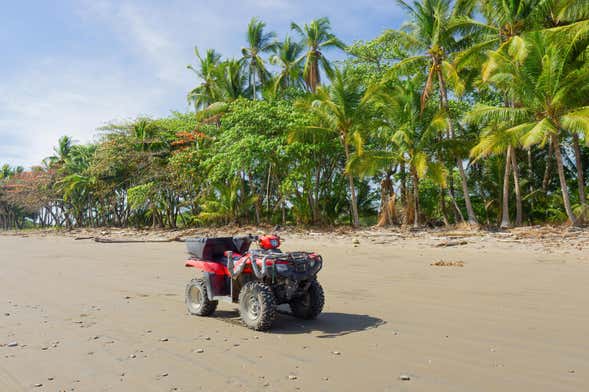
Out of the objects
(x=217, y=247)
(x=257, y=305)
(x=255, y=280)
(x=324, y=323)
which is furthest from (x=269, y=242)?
(x=324, y=323)

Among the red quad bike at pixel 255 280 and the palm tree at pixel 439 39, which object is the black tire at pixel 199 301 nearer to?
the red quad bike at pixel 255 280

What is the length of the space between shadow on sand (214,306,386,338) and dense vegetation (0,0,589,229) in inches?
483

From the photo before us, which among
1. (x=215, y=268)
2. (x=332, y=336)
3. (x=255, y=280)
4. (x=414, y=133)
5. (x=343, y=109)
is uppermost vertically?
(x=343, y=109)

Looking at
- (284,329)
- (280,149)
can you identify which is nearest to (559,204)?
(280,149)

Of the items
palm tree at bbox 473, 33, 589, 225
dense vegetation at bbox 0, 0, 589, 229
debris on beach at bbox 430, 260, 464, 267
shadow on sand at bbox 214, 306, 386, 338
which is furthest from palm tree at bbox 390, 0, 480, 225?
shadow on sand at bbox 214, 306, 386, 338

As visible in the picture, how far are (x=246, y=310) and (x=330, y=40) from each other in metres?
26.0

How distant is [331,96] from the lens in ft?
74.7

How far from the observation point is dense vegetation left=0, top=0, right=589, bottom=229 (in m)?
17.2

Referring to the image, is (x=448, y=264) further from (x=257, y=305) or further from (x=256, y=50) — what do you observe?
(x=256, y=50)

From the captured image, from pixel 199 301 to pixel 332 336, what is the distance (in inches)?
73.6

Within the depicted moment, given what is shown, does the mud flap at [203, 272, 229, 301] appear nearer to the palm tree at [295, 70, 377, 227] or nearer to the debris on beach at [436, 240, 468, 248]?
the debris on beach at [436, 240, 468, 248]

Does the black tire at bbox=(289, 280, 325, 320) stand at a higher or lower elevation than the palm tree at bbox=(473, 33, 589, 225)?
lower

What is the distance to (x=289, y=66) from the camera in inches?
1203

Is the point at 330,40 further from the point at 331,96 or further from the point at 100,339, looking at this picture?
the point at 100,339
